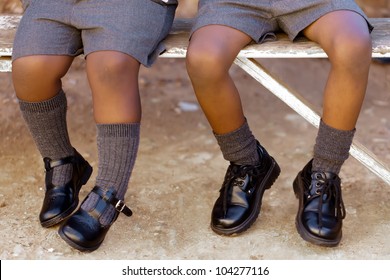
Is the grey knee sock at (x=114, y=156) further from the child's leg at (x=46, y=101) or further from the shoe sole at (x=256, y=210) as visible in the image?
the shoe sole at (x=256, y=210)

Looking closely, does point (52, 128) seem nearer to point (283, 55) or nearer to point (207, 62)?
point (207, 62)

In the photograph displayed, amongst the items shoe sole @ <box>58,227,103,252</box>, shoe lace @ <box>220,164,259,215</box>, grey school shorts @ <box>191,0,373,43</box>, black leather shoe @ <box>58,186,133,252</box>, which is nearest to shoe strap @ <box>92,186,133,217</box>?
black leather shoe @ <box>58,186,133,252</box>

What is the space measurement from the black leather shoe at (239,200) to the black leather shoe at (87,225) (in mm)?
354

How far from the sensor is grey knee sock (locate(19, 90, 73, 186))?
2580 mm

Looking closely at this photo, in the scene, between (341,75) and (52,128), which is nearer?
(341,75)

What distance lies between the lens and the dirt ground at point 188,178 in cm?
257

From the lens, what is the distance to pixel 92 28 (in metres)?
2.47

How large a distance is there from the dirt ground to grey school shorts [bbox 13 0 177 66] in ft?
1.95

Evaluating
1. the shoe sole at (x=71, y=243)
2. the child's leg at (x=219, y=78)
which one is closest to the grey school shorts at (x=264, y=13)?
the child's leg at (x=219, y=78)

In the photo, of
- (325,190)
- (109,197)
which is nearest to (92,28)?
(109,197)

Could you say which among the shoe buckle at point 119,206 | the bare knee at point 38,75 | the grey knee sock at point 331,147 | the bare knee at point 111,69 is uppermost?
the bare knee at point 111,69

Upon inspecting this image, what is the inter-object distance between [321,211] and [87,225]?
732 millimetres
